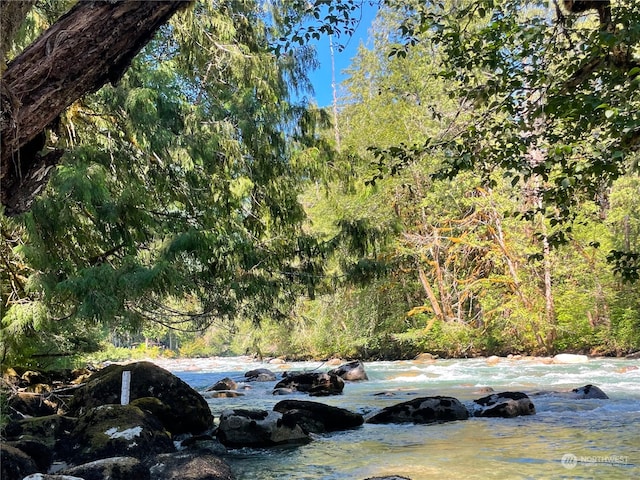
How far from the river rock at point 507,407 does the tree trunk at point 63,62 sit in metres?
7.42

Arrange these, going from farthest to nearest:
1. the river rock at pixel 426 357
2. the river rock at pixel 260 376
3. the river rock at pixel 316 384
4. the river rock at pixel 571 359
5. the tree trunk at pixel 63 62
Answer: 1. the river rock at pixel 426 357
2. the river rock at pixel 571 359
3. the river rock at pixel 260 376
4. the river rock at pixel 316 384
5. the tree trunk at pixel 63 62

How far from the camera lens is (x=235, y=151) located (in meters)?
7.29

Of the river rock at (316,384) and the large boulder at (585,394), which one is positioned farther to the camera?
the river rock at (316,384)

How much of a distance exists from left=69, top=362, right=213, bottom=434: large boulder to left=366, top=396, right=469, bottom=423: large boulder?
2425 mm

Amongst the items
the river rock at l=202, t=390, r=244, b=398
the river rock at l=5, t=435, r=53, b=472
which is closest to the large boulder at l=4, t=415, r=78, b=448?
the river rock at l=5, t=435, r=53, b=472

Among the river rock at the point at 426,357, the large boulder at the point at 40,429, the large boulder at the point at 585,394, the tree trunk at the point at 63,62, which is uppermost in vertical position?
the tree trunk at the point at 63,62

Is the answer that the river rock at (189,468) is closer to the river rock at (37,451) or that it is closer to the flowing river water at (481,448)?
the flowing river water at (481,448)

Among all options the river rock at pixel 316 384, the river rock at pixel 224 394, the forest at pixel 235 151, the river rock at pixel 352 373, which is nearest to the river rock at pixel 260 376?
the river rock at pixel 352 373

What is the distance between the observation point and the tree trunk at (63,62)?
202 cm

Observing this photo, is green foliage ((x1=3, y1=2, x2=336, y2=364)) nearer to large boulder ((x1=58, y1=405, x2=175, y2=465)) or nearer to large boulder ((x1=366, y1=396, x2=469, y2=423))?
A: large boulder ((x1=58, y1=405, x2=175, y2=465))

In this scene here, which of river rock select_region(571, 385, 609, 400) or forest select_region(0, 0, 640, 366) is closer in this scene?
forest select_region(0, 0, 640, 366)

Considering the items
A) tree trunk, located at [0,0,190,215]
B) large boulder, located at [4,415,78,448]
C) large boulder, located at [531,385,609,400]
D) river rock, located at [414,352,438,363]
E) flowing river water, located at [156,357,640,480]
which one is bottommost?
flowing river water, located at [156,357,640,480]

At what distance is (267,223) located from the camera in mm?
8180

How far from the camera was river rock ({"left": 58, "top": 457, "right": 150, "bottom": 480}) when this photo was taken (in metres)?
4.58
